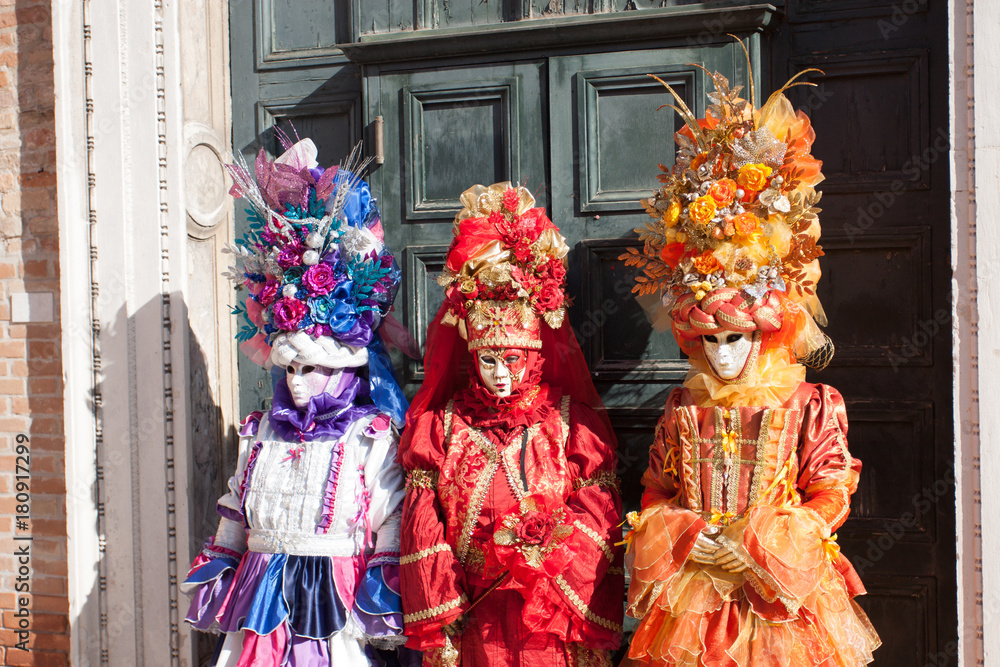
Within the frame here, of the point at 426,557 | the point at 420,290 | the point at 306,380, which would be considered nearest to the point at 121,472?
the point at 306,380

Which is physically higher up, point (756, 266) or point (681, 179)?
point (681, 179)

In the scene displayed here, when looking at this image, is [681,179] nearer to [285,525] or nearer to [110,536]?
[285,525]

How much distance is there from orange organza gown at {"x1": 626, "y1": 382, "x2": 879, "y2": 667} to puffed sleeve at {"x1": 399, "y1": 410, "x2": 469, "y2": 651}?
0.66 m

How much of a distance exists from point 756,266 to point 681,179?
1.39 feet

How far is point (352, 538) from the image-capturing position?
10.3ft

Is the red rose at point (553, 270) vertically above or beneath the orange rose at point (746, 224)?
beneath

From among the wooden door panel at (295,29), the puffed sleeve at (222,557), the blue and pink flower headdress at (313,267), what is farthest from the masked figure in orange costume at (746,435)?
the wooden door panel at (295,29)

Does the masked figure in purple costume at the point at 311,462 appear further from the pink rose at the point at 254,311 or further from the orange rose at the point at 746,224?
the orange rose at the point at 746,224

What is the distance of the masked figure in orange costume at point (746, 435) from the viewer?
257cm

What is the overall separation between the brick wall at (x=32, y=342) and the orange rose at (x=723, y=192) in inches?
124

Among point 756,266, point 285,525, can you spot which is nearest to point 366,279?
point 285,525

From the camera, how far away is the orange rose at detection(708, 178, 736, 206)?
8.84ft

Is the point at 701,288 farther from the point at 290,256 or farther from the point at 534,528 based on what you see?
the point at 290,256

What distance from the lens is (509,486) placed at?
2.96 metres
